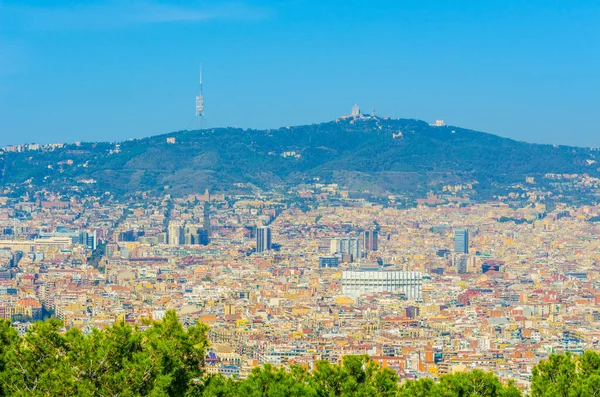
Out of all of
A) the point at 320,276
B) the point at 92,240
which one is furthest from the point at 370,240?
the point at 92,240

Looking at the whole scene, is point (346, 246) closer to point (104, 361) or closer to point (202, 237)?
point (202, 237)

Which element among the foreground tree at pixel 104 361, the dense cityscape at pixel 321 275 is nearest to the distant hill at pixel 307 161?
the dense cityscape at pixel 321 275

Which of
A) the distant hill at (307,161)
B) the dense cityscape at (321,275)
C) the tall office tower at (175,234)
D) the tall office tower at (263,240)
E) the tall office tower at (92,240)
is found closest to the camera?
the dense cityscape at (321,275)

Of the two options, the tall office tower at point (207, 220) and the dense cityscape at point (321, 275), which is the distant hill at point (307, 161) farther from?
the tall office tower at point (207, 220)

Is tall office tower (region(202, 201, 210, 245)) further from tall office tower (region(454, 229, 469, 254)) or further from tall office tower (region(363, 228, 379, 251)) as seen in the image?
tall office tower (region(454, 229, 469, 254))

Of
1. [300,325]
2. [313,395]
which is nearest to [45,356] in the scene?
[313,395]

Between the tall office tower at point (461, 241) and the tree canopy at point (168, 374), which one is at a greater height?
the tall office tower at point (461, 241)

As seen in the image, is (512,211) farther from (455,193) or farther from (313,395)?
(313,395)
